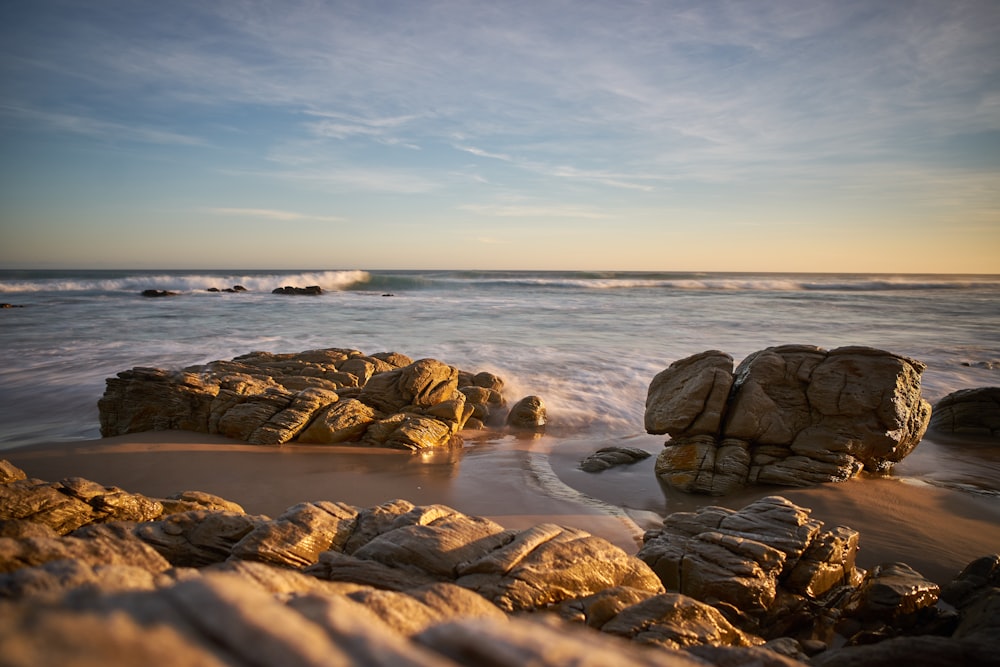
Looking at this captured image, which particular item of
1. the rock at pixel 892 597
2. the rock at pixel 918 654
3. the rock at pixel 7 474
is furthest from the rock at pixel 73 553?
the rock at pixel 892 597

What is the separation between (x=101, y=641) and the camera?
859mm

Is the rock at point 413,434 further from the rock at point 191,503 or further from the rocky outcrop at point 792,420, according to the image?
the rock at point 191,503

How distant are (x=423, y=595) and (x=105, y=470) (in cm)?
716

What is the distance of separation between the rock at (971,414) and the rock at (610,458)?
6.34 metres

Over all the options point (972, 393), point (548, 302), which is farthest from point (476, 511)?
point (548, 302)

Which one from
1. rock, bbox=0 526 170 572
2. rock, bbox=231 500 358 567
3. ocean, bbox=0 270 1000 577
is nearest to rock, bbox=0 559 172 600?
rock, bbox=0 526 170 572

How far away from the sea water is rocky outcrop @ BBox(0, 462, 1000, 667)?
598 cm

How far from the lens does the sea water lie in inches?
463

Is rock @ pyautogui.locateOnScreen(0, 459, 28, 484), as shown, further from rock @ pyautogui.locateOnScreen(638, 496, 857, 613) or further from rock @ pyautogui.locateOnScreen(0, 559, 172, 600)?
rock @ pyautogui.locateOnScreen(638, 496, 857, 613)

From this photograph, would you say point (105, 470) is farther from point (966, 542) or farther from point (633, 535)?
point (966, 542)

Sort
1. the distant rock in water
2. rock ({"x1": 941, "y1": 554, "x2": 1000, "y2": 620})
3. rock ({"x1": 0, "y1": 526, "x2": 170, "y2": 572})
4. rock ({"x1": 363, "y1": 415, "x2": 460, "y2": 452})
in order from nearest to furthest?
rock ({"x1": 0, "y1": 526, "x2": 170, "y2": 572}) → rock ({"x1": 941, "y1": 554, "x2": 1000, "y2": 620}) → rock ({"x1": 363, "y1": 415, "x2": 460, "y2": 452}) → the distant rock in water

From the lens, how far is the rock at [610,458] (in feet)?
26.6

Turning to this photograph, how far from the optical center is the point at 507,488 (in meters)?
7.27

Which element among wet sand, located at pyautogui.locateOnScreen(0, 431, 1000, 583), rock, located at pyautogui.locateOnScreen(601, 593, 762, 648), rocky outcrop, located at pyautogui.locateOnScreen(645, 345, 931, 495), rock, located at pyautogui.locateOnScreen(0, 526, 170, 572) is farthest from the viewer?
rocky outcrop, located at pyautogui.locateOnScreen(645, 345, 931, 495)
